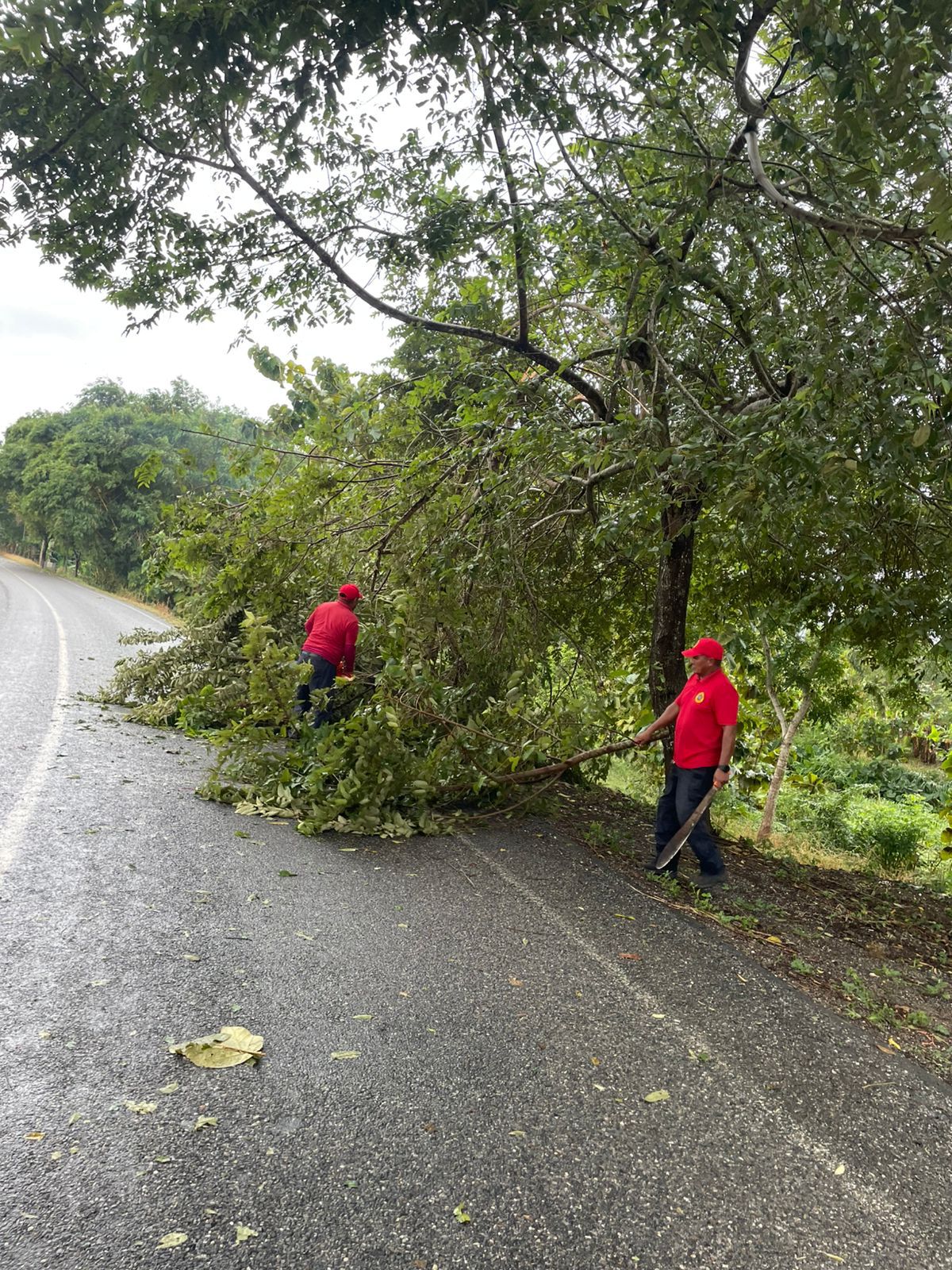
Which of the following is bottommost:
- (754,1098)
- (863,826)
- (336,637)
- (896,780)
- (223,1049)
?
(863,826)

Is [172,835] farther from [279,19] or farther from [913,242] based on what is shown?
[913,242]

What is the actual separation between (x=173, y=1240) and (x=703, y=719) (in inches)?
Result: 193

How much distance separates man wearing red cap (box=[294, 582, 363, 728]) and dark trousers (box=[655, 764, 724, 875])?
3.13 m

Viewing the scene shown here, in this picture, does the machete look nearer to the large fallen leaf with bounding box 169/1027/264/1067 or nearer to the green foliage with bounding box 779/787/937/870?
the large fallen leaf with bounding box 169/1027/264/1067

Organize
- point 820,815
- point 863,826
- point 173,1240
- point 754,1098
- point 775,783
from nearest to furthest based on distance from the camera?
point 173,1240, point 754,1098, point 775,783, point 863,826, point 820,815

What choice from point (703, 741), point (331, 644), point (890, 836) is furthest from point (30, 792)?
point (890, 836)

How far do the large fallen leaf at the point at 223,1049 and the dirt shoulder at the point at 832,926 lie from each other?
309 cm

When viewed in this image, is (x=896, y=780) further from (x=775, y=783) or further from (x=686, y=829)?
(x=686, y=829)

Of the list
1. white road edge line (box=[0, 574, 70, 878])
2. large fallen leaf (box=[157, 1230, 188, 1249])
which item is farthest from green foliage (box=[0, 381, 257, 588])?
large fallen leaf (box=[157, 1230, 188, 1249])

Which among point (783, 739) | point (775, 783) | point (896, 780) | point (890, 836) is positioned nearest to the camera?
point (775, 783)

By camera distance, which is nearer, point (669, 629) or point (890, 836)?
point (669, 629)

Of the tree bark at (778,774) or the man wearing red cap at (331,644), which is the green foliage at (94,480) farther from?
the man wearing red cap at (331,644)

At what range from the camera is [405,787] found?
7.24 meters

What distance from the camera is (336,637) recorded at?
800 cm
